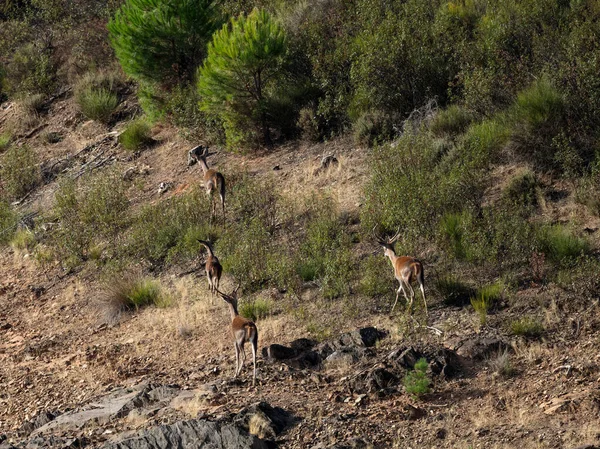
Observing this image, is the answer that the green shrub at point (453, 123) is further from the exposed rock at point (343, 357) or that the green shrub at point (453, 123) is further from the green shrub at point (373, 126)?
the exposed rock at point (343, 357)

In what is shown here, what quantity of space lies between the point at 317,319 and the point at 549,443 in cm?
509

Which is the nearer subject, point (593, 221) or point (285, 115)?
point (593, 221)

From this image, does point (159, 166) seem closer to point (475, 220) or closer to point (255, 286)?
point (255, 286)

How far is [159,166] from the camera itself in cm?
2316

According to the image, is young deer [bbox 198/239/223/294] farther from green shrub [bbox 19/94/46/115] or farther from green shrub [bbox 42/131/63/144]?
green shrub [bbox 19/94/46/115]

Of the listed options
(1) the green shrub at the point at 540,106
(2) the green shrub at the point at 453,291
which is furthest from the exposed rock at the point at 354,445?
(1) the green shrub at the point at 540,106

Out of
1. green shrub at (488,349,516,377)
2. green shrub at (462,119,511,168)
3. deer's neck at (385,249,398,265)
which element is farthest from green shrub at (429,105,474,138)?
green shrub at (488,349,516,377)

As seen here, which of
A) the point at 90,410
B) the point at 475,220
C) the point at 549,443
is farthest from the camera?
the point at 475,220

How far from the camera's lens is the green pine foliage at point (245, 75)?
21.1m

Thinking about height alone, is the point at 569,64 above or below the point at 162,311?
above

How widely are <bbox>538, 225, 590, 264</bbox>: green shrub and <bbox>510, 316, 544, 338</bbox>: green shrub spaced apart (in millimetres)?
1692

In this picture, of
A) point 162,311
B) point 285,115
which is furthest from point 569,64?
point 162,311

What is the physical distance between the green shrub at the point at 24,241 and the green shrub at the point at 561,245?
1089cm

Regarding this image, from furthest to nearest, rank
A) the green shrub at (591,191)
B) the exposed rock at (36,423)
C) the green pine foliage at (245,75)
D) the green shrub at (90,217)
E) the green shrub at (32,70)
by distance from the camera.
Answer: the green shrub at (32,70) < the green pine foliage at (245,75) < the green shrub at (90,217) < the green shrub at (591,191) < the exposed rock at (36,423)
